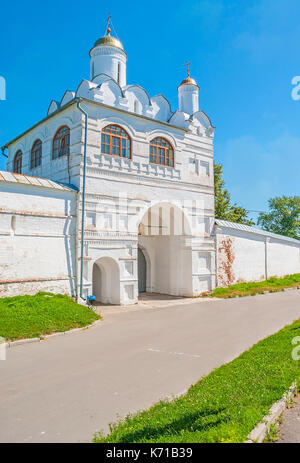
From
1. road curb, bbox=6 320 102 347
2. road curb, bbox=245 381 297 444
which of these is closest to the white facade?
road curb, bbox=6 320 102 347

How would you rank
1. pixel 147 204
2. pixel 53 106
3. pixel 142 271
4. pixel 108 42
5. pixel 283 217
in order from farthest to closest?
1. pixel 283 217
2. pixel 142 271
3. pixel 53 106
4. pixel 108 42
5. pixel 147 204

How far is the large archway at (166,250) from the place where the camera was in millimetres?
17281

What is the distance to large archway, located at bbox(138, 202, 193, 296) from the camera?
17.3 metres

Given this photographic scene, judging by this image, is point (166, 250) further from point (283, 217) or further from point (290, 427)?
point (283, 217)

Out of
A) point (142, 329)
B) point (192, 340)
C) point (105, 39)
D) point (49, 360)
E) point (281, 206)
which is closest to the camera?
point (49, 360)

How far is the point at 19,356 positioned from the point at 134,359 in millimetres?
2475

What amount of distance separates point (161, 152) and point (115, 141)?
8.87 feet

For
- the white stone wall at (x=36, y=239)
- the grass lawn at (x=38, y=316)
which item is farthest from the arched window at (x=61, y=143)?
the grass lawn at (x=38, y=316)

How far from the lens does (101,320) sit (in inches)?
428

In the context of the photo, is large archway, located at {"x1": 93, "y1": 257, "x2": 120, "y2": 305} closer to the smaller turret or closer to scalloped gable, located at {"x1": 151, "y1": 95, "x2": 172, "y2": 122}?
scalloped gable, located at {"x1": 151, "y1": 95, "x2": 172, "y2": 122}

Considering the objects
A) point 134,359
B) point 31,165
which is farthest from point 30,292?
point 31,165

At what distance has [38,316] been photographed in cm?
925

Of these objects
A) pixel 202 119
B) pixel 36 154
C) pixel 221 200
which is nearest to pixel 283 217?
pixel 221 200
